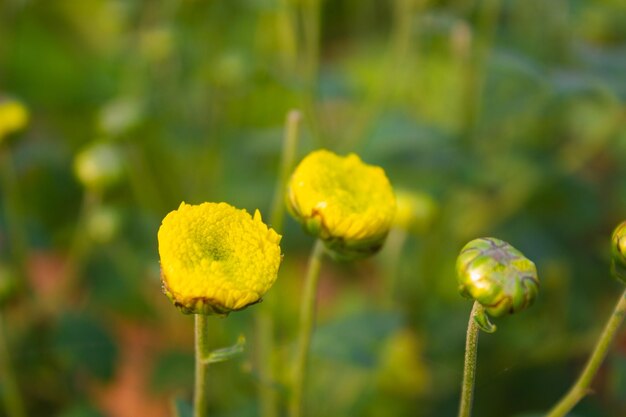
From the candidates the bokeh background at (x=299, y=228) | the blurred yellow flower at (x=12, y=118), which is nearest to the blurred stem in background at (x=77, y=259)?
the bokeh background at (x=299, y=228)

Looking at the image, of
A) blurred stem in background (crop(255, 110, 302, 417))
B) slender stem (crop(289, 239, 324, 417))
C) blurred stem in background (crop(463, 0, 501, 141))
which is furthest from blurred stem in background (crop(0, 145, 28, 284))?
blurred stem in background (crop(463, 0, 501, 141))

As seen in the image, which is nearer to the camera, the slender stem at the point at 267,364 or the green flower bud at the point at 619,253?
the green flower bud at the point at 619,253

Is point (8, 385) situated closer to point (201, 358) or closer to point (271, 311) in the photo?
point (271, 311)

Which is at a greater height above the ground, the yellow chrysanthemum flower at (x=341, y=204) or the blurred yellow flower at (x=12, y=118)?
the yellow chrysanthemum flower at (x=341, y=204)

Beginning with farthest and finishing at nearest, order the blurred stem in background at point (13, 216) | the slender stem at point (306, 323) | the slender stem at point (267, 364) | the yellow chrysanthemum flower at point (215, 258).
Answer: the blurred stem in background at point (13, 216), the slender stem at point (267, 364), the slender stem at point (306, 323), the yellow chrysanthemum flower at point (215, 258)

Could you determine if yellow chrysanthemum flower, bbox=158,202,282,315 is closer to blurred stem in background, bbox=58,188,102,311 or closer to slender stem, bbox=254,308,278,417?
slender stem, bbox=254,308,278,417

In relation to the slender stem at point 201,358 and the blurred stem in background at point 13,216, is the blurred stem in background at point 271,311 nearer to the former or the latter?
the slender stem at point 201,358

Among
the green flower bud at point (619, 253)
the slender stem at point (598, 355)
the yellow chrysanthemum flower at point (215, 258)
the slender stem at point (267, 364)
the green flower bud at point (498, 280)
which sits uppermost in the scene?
the yellow chrysanthemum flower at point (215, 258)

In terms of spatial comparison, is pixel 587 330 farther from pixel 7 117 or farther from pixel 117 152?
pixel 7 117
